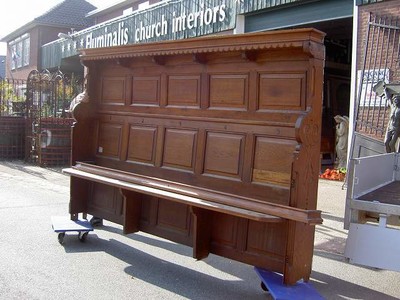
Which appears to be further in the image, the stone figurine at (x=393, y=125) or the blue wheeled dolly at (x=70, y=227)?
the stone figurine at (x=393, y=125)

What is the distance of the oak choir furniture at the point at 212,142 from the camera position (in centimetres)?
431

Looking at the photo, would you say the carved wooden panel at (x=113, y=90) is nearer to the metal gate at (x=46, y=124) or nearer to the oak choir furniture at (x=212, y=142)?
the oak choir furniture at (x=212, y=142)

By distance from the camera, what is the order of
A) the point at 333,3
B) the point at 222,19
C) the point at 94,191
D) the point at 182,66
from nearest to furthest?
1. the point at 182,66
2. the point at 94,191
3. the point at 333,3
4. the point at 222,19

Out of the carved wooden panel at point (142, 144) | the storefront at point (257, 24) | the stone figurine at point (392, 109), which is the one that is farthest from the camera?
the storefront at point (257, 24)

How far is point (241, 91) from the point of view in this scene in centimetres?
492

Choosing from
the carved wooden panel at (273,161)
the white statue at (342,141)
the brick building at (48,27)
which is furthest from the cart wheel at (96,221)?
the brick building at (48,27)

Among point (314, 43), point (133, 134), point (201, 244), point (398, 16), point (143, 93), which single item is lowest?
point (201, 244)

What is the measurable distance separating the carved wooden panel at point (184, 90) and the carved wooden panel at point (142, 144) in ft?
1.68

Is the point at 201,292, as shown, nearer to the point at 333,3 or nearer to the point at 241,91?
the point at 241,91

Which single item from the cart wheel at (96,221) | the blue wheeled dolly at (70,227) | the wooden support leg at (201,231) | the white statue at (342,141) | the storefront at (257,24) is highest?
the storefront at (257,24)

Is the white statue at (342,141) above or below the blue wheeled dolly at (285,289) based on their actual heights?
above

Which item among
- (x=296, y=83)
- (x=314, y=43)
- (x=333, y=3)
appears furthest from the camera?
(x=333, y=3)

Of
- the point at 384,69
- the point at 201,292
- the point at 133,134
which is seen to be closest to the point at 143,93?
the point at 133,134

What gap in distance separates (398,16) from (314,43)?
743 cm
